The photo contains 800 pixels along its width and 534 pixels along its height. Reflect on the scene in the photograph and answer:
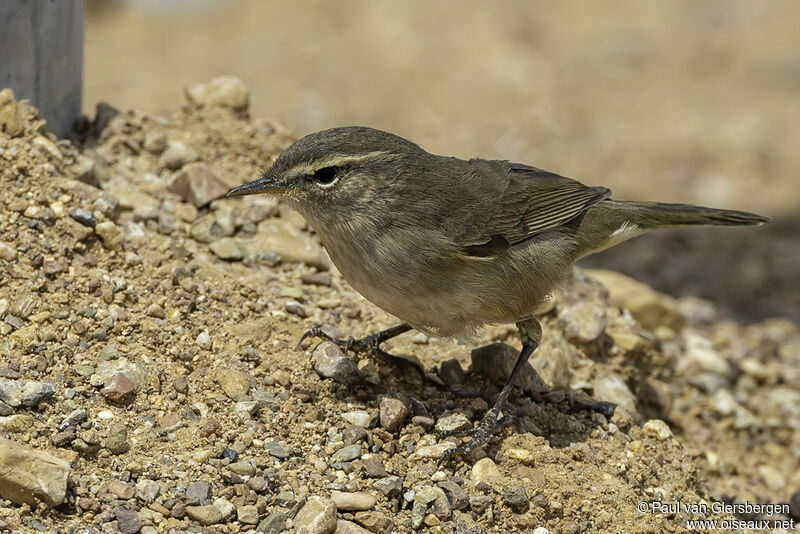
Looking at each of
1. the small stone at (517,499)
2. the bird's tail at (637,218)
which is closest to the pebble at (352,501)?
the small stone at (517,499)

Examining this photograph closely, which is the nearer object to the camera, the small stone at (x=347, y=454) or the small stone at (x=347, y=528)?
the small stone at (x=347, y=528)

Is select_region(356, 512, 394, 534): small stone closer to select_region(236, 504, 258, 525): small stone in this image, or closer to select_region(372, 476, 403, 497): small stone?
select_region(372, 476, 403, 497): small stone

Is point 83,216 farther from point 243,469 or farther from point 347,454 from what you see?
point 347,454

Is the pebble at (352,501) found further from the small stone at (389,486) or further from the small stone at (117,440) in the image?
the small stone at (117,440)

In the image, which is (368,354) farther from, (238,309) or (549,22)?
(549,22)

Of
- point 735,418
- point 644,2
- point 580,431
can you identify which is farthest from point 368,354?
point 644,2

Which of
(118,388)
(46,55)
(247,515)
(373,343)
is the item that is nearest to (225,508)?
(247,515)
